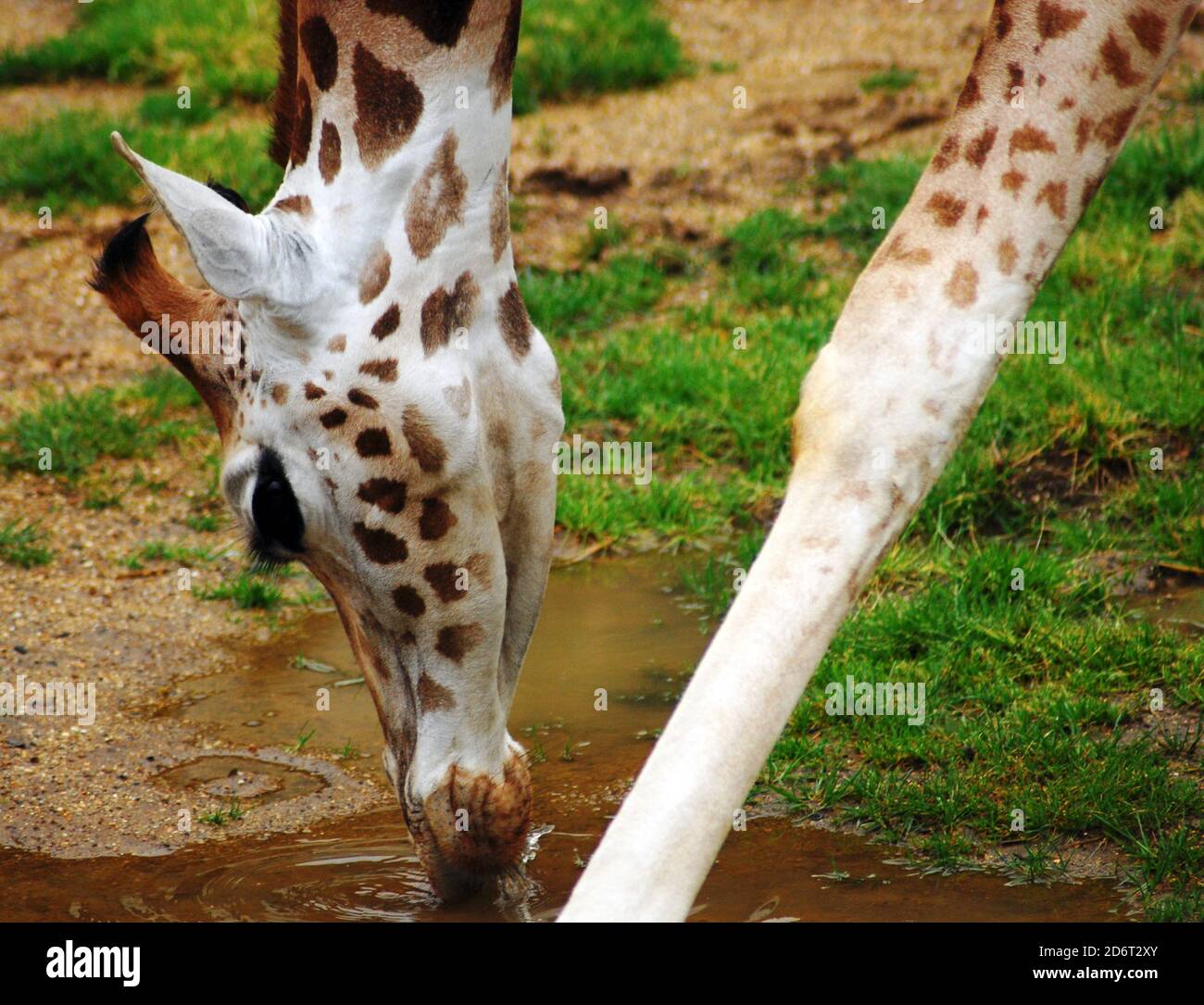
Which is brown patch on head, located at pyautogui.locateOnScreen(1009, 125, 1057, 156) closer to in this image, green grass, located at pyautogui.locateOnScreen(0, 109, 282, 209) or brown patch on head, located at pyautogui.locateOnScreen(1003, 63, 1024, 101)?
brown patch on head, located at pyautogui.locateOnScreen(1003, 63, 1024, 101)

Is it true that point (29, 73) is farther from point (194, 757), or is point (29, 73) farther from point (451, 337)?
point (451, 337)

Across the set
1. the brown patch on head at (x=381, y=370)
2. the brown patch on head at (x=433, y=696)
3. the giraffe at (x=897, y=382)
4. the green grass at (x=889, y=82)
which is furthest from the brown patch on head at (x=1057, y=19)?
the green grass at (x=889, y=82)

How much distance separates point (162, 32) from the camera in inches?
336

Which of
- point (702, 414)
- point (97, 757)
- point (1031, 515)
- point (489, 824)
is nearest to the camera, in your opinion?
point (489, 824)

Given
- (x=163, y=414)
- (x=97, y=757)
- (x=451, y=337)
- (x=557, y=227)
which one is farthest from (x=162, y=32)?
(x=451, y=337)

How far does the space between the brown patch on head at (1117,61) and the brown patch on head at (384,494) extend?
1.34 metres

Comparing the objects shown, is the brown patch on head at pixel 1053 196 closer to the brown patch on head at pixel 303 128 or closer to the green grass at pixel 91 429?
the brown patch on head at pixel 303 128

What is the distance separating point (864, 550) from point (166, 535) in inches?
134

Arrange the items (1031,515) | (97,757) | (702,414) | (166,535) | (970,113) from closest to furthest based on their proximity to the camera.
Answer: (970,113) → (97,757) → (1031,515) → (166,535) → (702,414)

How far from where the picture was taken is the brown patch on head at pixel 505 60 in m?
2.85

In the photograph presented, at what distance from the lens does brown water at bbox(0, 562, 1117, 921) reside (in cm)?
309

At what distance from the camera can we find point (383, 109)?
2.81m

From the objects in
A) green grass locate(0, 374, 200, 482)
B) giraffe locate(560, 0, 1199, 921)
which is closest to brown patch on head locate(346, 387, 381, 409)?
giraffe locate(560, 0, 1199, 921)
